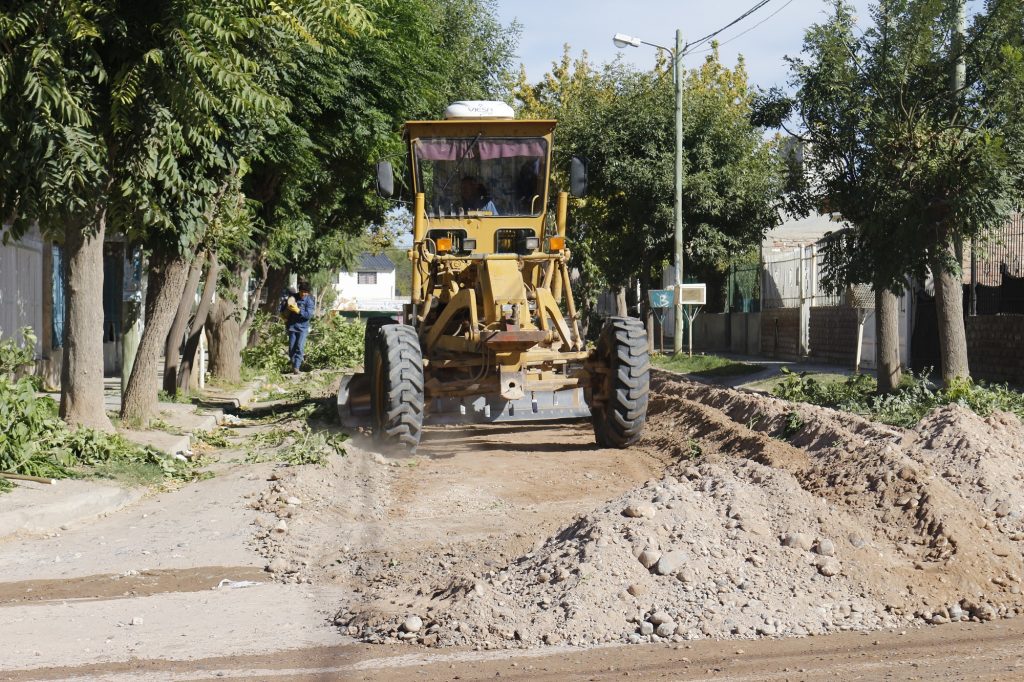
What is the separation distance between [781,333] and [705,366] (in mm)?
4055

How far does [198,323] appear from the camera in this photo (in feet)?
61.5

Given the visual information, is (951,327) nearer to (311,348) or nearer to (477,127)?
(477,127)

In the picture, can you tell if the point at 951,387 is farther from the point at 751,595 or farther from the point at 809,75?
the point at 751,595

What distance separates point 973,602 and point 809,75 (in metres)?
11.3

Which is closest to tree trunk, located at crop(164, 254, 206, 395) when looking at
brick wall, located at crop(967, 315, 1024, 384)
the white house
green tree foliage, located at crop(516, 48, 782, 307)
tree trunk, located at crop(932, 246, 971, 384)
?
tree trunk, located at crop(932, 246, 971, 384)

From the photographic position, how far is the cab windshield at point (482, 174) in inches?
554

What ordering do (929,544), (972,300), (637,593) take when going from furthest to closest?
(972,300) < (929,544) < (637,593)

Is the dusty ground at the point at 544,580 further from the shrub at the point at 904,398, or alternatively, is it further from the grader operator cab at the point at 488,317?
the shrub at the point at 904,398

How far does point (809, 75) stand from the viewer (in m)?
16.6

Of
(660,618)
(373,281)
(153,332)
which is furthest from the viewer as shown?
(373,281)

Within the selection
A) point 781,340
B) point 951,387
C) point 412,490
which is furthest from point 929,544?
point 781,340

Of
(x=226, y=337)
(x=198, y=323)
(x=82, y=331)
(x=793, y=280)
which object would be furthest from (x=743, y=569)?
(x=793, y=280)

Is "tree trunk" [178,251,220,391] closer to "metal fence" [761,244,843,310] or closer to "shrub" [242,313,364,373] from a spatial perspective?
"shrub" [242,313,364,373]

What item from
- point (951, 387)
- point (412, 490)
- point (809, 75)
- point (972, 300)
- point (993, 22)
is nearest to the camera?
point (412, 490)
